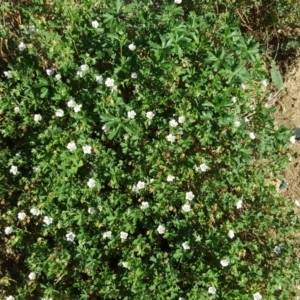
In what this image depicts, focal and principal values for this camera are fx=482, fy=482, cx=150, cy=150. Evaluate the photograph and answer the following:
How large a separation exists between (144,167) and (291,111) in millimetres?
1965

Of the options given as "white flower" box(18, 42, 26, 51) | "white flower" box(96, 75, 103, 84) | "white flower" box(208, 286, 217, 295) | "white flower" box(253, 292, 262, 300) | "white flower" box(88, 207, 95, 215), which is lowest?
"white flower" box(253, 292, 262, 300)

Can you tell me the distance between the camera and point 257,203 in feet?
12.7

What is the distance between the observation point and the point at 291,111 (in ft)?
16.3

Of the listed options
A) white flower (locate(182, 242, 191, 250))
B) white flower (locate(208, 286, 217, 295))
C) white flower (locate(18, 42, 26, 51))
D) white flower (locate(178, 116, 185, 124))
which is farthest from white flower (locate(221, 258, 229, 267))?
white flower (locate(18, 42, 26, 51))

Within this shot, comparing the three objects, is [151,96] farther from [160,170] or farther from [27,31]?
[27,31]

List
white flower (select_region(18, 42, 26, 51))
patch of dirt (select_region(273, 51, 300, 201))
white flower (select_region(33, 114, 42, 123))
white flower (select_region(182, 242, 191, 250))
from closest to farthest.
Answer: white flower (select_region(182, 242, 191, 250)) < white flower (select_region(33, 114, 42, 123)) < white flower (select_region(18, 42, 26, 51)) < patch of dirt (select_region(273, 51, 300, 201))

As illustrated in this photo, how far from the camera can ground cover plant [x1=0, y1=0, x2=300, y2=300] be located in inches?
143

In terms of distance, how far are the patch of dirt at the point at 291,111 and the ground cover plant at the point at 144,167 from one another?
619 mm

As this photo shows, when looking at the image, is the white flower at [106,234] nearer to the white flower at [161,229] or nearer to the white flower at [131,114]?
the white flower at [161,229]

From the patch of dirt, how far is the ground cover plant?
619 mm

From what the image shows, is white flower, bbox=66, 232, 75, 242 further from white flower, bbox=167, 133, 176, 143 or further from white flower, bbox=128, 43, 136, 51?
white flower, bbox=128, 43, 136, 51

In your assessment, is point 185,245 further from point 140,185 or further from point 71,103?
point 71,103

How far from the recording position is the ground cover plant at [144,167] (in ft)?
12.0

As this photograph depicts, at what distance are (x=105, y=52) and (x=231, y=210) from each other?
5.45 feet
